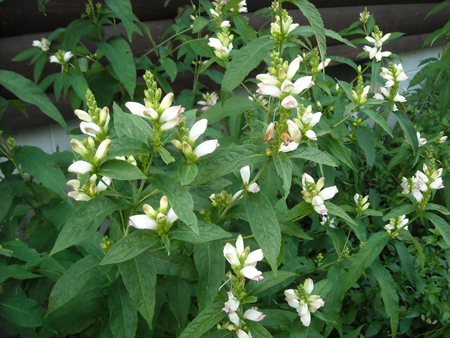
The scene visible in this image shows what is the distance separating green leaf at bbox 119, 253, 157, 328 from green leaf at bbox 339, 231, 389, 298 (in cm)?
92

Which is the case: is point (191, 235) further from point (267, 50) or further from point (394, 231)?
point (394, 231)

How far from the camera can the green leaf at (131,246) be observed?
2.98ft

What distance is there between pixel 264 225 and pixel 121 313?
540 millimetres

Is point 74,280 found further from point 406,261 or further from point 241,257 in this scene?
point 406,261

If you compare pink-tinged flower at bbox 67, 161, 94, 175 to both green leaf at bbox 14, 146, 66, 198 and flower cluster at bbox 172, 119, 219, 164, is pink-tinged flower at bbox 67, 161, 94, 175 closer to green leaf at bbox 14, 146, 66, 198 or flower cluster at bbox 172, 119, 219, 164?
flower cluster at bbox 172, 119, 219, 164

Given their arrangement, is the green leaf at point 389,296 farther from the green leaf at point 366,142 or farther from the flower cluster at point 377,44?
the flower cluster at point 377,44

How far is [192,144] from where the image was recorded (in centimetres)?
102

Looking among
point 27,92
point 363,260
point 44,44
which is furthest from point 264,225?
point 44,44

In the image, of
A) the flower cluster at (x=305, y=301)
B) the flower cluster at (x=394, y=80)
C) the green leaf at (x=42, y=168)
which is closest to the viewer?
the flower cluster at (x=305, y=301)

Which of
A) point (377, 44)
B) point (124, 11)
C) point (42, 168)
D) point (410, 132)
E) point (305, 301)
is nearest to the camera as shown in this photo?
point (305, 301)

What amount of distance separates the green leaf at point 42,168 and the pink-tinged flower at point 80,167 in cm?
65

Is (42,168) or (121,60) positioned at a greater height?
(121,60)

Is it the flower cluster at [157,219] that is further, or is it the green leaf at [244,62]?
the green leaf at [244,62]

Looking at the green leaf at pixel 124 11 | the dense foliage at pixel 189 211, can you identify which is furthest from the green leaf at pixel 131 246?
the green leaf at pixel 124 11
